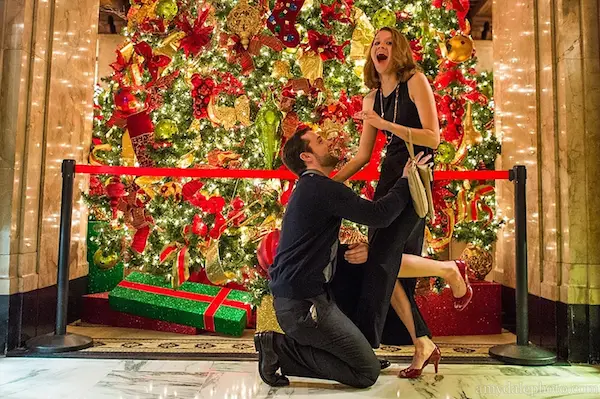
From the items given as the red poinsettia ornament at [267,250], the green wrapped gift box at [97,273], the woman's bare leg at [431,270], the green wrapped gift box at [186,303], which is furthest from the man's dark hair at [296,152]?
the green wrapped gift box at [97,273]

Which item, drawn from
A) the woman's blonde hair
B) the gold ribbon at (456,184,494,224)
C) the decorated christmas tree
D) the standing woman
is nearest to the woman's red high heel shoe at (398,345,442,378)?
the standing woman

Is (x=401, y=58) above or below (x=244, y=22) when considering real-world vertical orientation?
below

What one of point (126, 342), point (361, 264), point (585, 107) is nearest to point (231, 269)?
point (126, 342)

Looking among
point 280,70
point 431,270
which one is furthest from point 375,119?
point 280,70

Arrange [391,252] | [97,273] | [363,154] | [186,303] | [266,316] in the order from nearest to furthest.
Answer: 1. [391,252]
2. [363,154]
3. [266,316]
4. [186,303]
5. [97,273]

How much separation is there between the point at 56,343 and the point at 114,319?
3.11 feet

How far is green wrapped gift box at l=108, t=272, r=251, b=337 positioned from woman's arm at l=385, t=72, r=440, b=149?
192 centimetres

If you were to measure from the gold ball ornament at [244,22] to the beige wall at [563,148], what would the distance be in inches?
80.1

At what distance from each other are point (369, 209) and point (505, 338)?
2.11 meters

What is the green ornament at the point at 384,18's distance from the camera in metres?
4.02

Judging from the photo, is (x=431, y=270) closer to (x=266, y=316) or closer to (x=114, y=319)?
(x=266, y=316)

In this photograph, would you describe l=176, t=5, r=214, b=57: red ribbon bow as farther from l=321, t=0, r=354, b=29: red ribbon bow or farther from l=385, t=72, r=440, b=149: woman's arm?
l=385, t=72, r=440, b=149: woman's arm

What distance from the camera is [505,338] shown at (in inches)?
146

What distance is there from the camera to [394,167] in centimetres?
250
